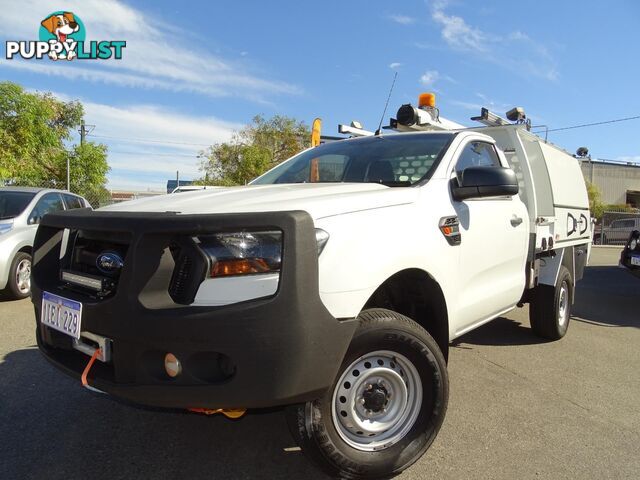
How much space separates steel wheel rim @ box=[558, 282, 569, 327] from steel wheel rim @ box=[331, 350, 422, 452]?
3.48 m

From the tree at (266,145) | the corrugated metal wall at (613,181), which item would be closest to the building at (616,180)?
the corrugated metal wall at (613,181)

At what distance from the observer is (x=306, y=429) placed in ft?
6.84

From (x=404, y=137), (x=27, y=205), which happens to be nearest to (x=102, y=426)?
(x=404, y=137)

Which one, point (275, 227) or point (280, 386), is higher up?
point (275, 227)

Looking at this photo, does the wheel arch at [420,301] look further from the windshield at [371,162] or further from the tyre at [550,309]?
the tyre at [550,309]

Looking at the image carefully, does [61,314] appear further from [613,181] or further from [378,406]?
[613,181]

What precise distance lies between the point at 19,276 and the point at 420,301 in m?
5.75

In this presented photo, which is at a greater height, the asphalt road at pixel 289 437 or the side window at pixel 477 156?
the side window at pixel 477 156

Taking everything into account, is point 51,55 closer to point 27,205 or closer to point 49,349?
point 27,205

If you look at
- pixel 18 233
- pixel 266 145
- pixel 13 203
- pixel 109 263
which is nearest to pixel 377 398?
pixel 109 263

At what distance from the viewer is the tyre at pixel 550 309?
5004 millimetres

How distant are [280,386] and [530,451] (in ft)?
5.79

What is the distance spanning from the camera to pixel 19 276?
247 inches

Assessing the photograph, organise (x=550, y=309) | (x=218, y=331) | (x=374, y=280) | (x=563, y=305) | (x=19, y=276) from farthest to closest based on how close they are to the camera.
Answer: (x=19, y=276), (x=563, y=305), (x=550, y=309), (x=374, y=280), (x=218, y=331)
